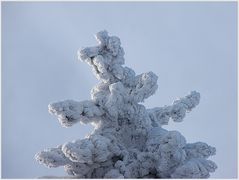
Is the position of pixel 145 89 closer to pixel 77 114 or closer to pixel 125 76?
pixel 125 76

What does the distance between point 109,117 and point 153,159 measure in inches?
29.6

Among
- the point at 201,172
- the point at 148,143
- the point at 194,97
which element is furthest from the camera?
the point at 194,97

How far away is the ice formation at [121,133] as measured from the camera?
590 centimetres

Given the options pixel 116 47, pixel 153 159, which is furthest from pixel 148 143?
pixel 116 47

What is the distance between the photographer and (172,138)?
19.4 ft

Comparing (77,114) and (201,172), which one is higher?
(77,114)

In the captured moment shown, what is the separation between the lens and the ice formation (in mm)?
5898

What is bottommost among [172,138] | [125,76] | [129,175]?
[129,175]

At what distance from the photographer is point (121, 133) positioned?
6.45 metres

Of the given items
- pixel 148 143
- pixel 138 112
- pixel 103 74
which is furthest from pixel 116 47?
pixel 148 143

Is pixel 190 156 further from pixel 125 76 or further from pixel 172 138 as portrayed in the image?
pixel 125 76

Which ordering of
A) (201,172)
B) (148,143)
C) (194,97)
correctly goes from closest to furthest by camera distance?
1. (201,172)
2. (148,143)
3. (194,97)

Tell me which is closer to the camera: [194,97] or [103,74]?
[103,74]

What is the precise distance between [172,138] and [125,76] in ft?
3.57
